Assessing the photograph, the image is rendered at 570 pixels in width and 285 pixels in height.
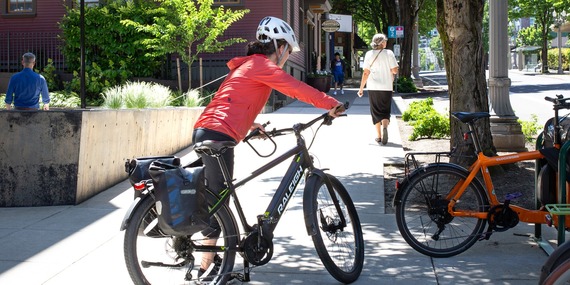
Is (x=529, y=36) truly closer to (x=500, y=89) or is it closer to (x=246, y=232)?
(x=500, y=89)

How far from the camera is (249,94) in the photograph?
219 inches

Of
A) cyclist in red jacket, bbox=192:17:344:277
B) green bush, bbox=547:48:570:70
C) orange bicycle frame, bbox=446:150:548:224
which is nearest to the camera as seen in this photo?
cyclist in red jacket, bbox=192:17:344:277

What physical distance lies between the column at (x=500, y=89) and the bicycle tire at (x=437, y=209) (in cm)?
599

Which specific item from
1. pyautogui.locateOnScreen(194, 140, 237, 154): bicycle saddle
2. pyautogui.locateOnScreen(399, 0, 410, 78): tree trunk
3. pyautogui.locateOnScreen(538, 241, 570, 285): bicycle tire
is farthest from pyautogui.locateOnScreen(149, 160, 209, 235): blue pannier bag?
pyautogui.locateOnScreen(399, 0, 410, 78): tree trunk

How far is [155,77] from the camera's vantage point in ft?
78.4

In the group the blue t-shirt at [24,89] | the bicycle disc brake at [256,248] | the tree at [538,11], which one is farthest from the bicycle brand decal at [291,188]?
the tree at [538,11]

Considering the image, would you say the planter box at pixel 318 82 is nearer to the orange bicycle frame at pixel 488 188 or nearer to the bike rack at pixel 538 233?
the bike rack at pixel 538 233

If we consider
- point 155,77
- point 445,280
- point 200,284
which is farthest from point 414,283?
point 155,77

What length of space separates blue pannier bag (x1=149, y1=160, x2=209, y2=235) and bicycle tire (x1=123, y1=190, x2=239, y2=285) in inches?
4.7

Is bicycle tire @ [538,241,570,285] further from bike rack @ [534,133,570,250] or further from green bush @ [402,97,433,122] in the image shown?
green bush @ [402,97,433,122]

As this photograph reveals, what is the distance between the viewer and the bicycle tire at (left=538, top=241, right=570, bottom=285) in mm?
3924

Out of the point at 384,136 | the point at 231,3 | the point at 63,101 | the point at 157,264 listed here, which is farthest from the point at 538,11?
the point at 157,264

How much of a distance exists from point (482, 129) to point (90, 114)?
15.2 feet

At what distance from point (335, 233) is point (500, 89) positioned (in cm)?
758
